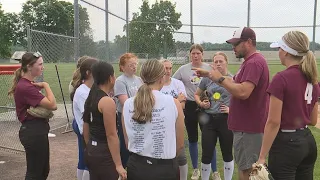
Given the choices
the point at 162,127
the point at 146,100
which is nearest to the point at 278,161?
the point at 162,127

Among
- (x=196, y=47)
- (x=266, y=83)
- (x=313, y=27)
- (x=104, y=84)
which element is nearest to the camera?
(x=104, y=84)

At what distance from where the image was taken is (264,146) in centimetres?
297

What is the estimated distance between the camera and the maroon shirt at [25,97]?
3867 millimetres

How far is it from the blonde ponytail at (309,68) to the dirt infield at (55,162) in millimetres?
3841

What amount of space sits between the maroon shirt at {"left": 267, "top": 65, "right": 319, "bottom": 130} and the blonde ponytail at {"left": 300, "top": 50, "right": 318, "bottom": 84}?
0.03 m

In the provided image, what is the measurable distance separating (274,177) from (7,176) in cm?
416

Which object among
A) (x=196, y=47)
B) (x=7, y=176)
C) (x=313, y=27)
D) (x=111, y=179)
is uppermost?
(x=313, y=27)

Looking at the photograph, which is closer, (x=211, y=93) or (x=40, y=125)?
(x=40, y=125)

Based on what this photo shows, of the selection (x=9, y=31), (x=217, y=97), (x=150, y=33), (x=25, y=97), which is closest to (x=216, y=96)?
(x=217, y=97)

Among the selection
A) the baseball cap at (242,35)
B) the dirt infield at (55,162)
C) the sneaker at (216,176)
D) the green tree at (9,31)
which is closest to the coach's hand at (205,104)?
the sneaker at (216,176)

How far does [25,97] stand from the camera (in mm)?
3879

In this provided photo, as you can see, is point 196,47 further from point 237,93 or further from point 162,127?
point 162,127

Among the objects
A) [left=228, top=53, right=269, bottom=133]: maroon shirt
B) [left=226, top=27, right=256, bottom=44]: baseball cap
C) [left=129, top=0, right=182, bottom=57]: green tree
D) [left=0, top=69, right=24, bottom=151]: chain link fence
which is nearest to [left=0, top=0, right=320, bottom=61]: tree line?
[left=129, top=0, right=182, bottom=57]: green tree

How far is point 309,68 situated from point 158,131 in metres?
1.34
